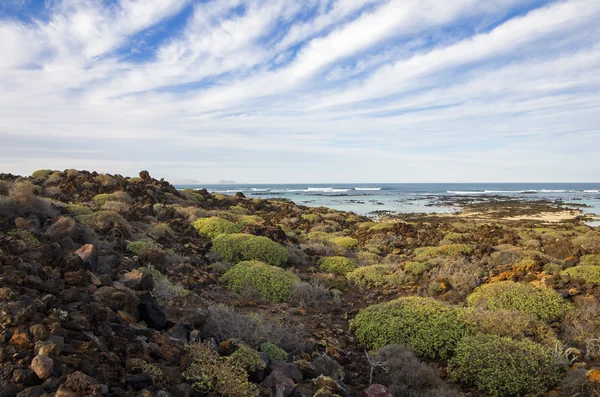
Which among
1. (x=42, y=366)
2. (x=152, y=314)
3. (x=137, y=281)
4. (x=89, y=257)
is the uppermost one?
(x=89, y=257)

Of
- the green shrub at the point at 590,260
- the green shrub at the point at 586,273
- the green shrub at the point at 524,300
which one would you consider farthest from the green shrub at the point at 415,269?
the green shrub at the point at 590,260

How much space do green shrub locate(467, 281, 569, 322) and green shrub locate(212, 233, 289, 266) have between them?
18.8 ft

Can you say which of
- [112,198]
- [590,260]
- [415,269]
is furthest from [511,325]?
[112,198]

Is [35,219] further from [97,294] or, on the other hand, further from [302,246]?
[302,246]

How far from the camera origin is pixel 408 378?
567cm

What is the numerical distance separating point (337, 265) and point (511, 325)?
6121mm

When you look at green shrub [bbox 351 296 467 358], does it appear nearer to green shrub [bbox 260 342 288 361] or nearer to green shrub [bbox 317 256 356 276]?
green shrub [bbox 260 342 288 361]

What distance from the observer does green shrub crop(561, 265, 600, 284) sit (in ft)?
31.0

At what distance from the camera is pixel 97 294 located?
5332 mm

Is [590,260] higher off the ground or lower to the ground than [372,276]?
higher

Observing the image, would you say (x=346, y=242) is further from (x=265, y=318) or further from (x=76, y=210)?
(x=76, y=210)

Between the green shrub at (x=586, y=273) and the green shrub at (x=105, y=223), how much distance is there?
11503 millimetres

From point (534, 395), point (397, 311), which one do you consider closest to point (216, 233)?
point (397, 311)

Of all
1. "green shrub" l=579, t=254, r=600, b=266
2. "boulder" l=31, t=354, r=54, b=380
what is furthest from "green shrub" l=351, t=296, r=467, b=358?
"green shrub" l=579, t=254, r=600, b=266
